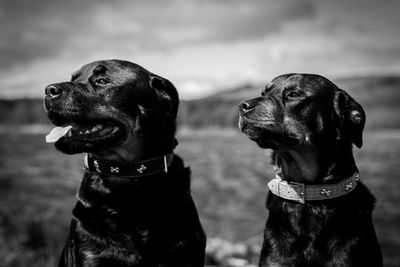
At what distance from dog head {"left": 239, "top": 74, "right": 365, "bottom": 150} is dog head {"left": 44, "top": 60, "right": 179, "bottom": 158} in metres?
0.71

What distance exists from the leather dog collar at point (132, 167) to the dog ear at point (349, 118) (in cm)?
150

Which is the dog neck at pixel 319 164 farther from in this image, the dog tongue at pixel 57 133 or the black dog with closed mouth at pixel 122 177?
the dog tongue at pixel 57 133

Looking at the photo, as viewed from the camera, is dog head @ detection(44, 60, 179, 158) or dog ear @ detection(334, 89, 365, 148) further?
dog ear @ detection(334, 89, 365, 148)

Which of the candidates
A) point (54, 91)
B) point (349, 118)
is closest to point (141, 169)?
point (54, 91)

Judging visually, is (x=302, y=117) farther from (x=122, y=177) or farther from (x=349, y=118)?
(x=122, y=177)

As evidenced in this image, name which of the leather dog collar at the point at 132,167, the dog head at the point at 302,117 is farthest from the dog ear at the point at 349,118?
the leather dog collar at the point at 132,167

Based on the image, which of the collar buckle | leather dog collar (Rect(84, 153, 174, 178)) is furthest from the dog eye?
the collar buckle

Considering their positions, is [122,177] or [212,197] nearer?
[122,177]

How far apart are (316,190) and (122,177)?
1.55 metres

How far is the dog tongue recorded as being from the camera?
3740 mm

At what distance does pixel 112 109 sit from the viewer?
3.93m

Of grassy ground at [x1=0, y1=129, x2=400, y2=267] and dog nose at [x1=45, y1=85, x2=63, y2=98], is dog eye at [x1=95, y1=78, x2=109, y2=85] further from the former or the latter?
grassy ground at [x1=0, y1=129, x2=400, y2=267]

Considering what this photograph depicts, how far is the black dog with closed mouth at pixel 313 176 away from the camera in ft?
12.2

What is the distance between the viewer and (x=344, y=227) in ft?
12.3
